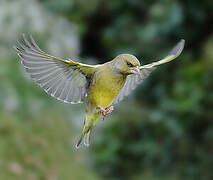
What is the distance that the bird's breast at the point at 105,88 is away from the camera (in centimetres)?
198

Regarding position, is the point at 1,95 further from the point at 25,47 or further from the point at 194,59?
the point at 25,47

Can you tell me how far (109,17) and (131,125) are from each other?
1.71 metres

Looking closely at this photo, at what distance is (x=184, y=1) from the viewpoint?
19.5ft

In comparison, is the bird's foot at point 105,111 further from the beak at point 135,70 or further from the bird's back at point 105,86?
the beak at point 135,70

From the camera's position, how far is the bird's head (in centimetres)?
181

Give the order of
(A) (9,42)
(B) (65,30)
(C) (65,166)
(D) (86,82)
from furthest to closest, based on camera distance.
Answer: (B) (65,30) < (A) (9,42) < (C) (65,166) < (D) (86,82)

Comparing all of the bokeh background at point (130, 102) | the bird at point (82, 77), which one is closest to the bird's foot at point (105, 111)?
the bird at point (82, 77)

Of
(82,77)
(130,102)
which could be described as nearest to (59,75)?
(82,77)

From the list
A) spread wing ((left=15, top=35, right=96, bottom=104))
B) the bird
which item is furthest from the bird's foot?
spread wing ((left=15, top=35, right=96, bottom=104))

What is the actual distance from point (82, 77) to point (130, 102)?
422cm

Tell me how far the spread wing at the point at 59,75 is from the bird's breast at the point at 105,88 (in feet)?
0.22

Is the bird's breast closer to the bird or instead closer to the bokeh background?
the bird

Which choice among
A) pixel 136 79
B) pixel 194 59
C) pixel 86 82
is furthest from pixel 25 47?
pixel 194 59

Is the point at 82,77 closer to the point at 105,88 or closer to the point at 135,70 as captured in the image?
the point at 105,88
